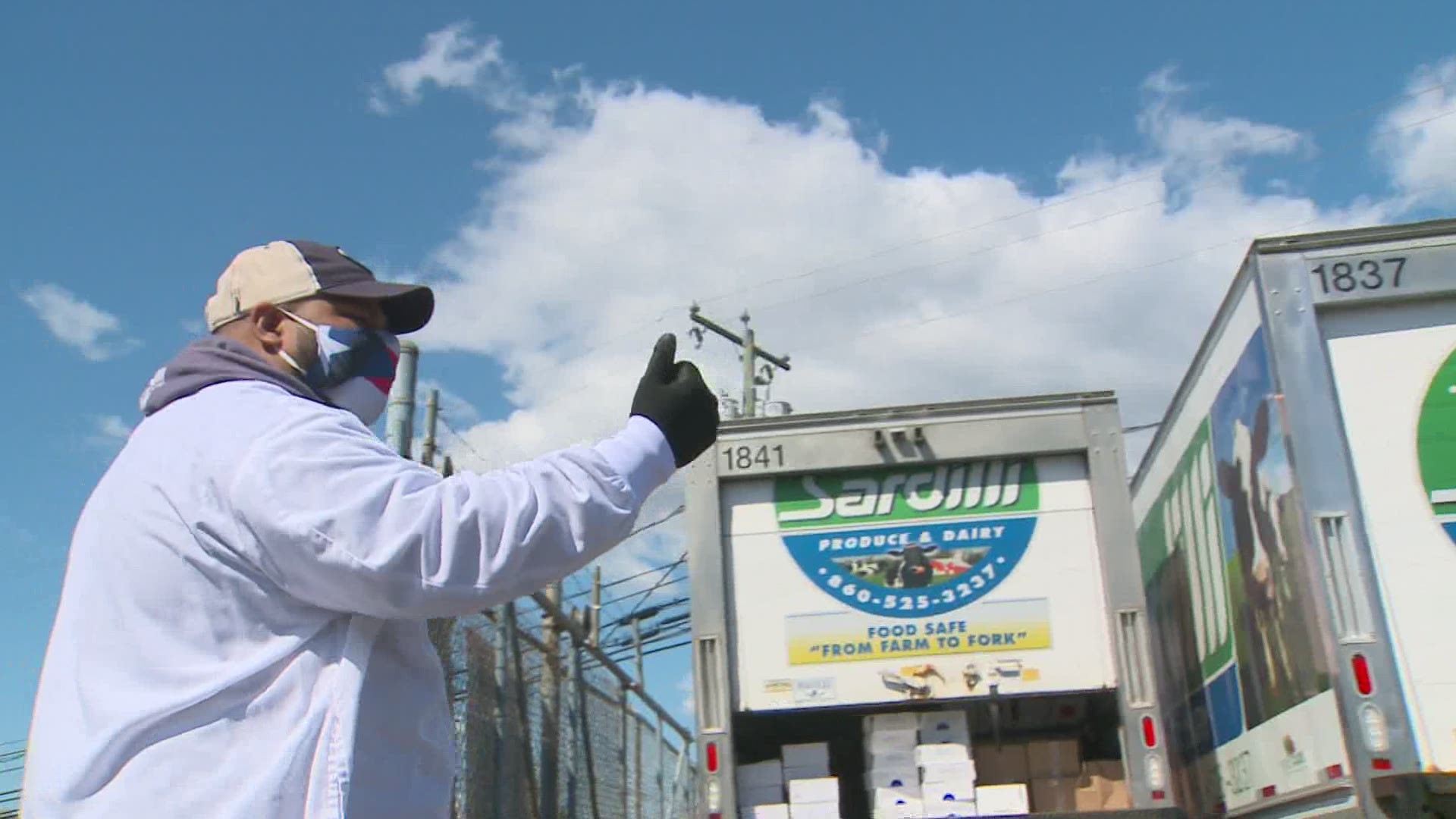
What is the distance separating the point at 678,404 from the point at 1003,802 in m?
4.87

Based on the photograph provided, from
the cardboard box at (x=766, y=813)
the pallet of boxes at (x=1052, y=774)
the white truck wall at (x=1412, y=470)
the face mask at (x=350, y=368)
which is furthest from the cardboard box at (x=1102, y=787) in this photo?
the face mask at (x=350, y=368)

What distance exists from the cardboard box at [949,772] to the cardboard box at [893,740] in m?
0.14

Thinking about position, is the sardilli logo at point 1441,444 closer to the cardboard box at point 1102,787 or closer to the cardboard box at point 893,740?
the cardboard box at point 1102,787

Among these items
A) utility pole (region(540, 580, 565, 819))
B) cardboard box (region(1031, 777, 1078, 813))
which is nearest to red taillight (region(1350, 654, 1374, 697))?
cardboard box (region(1031, 777, 1078, 813))

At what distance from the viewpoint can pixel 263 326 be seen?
2.00 meters

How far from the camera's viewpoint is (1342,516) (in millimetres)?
5023

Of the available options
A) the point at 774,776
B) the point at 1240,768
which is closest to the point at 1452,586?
the point at 1240,768

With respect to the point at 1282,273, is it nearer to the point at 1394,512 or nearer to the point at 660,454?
the point at 1394,512

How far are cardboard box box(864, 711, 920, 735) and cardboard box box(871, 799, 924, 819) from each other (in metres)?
0.34

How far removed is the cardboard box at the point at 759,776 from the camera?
21.3ft

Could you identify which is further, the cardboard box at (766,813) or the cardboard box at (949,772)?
the cardboard box at (766,813)

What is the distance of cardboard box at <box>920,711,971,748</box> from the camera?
21.0 ft

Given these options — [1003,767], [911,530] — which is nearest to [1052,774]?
[1003,767]

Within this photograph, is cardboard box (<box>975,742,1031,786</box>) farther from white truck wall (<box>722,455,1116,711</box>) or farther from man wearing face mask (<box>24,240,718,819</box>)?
man wearing face mask (<box>24,240,718,819</box>)
